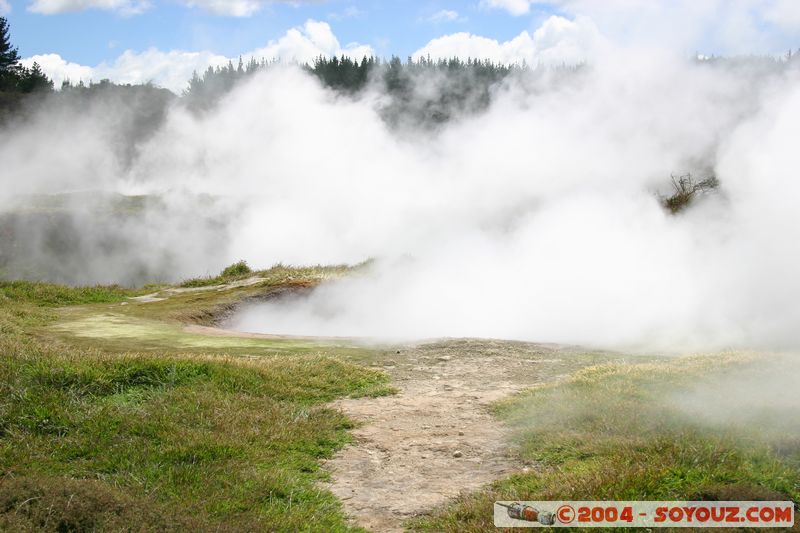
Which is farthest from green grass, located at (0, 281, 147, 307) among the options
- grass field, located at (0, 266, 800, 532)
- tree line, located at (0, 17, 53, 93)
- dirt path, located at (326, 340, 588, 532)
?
tree line, located at (0, 17, 53, 93)

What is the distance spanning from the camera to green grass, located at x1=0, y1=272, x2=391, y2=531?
458 cm

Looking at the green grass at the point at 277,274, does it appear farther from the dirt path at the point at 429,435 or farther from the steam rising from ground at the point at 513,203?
the dirt path at the point at 429,435

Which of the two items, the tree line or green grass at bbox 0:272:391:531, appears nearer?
green grass at bbox 0:272:391:531

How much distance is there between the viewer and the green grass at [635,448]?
15.2 feet

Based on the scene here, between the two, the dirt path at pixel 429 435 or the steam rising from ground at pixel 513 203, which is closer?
the dirt path at pixel 429 435

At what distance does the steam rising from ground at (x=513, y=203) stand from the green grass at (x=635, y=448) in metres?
4.41

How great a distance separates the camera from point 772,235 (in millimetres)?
12117

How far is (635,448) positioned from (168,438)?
3.83 meters

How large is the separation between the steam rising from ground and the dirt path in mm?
3015

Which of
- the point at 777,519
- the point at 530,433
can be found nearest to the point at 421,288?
the point at 530,433

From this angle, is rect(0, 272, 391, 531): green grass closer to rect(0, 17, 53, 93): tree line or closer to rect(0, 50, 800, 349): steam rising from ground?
rect(0, 50, 800, 349): steam rising from ground

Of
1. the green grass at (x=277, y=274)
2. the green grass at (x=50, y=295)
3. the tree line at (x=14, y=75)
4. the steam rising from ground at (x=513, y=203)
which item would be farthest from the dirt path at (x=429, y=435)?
the tree line at (x=14, y=75)

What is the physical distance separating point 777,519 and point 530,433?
7.96 feet

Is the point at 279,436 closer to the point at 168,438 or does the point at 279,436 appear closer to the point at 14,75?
the point at 168,438
